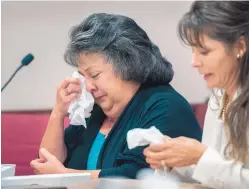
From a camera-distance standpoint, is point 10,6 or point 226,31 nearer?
point 226,31

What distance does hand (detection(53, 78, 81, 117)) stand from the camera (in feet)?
4.01

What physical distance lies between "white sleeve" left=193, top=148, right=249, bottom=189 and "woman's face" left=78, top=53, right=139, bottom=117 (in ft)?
1.34

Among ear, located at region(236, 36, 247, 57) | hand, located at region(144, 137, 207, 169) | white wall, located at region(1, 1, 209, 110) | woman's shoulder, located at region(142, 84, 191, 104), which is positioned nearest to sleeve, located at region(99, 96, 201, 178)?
woman's shoulder, located at region(142, 84, 191, 104)

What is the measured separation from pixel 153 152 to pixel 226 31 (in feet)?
0.86


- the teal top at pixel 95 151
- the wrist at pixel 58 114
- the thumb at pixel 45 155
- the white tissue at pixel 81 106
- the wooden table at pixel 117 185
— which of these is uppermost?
the white tissue at pixel 81 106

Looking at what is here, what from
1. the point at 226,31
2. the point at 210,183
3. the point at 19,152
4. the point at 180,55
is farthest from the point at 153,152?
the point at 19,152

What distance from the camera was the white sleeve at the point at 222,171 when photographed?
2.64ft

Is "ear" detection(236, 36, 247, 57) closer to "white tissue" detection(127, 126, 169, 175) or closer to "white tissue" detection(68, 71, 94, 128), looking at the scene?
"white tissue" detection(127, 126, 169, 175)

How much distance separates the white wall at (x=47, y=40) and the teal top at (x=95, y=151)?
0.80 ft

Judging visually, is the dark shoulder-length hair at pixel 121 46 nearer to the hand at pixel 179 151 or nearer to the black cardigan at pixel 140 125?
the black cardigan at pixel 140 125

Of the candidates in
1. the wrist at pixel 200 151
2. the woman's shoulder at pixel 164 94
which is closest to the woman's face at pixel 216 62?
the wrist at pixel 200 151

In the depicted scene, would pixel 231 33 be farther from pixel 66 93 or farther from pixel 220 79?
pixel 66 93

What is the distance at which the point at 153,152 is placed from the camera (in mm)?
837

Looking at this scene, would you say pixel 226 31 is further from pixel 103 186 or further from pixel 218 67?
pixel 103 186
